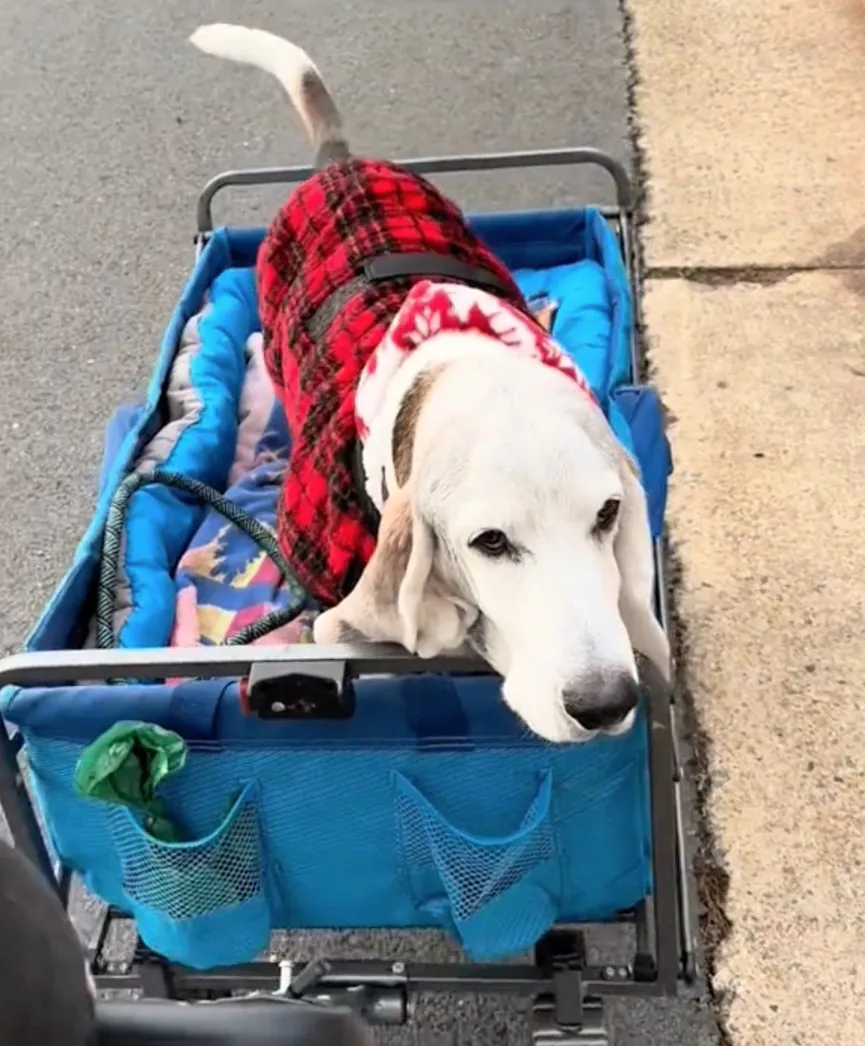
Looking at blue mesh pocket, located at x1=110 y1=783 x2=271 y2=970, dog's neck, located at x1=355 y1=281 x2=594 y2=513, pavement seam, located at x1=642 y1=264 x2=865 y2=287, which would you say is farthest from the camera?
pavement seam, located at x1=642 y1=264 x2=865 y2=287

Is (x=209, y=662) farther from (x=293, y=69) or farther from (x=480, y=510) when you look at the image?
(x=293, y=69)

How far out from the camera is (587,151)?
1.76m

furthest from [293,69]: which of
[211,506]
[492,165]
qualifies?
[211,506]

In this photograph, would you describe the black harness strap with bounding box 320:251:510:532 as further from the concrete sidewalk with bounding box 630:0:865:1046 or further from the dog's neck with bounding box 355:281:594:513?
the concrete sidewalk with bounding box 630:0:865:1046

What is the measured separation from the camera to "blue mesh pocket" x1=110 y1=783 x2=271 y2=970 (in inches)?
40.8

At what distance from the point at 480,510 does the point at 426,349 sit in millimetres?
264

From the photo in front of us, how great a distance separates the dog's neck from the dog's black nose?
0.99 ft

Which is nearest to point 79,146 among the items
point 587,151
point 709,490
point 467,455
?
point 587,151

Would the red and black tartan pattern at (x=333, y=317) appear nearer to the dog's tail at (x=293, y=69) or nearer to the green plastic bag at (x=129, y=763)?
the dog's tail at (x=293, y=69)

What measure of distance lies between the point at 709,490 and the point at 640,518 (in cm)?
90

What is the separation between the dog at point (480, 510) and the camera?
3.19 ft

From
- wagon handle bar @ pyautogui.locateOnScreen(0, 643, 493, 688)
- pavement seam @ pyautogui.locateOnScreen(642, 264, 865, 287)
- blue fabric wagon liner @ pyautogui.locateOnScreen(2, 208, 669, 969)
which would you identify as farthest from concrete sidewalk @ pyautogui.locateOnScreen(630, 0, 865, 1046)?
wagon handle bar @ pyautogui.locateOnScreen(0, 643, 493, 688)

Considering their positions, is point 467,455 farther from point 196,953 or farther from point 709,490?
point 709,490

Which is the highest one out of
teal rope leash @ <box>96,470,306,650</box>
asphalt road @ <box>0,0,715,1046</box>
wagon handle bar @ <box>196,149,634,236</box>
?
wagon handle bar @ <box>196,149,634,236</box>
